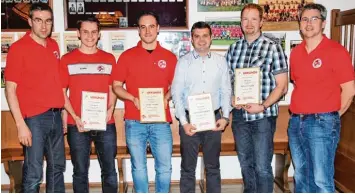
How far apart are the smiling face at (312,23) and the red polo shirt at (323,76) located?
0.10 metres

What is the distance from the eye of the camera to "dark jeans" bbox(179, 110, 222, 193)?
10.4 ft

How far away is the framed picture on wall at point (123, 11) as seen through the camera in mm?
4168

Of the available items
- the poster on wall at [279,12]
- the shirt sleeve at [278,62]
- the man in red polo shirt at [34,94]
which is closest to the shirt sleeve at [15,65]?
the man in red polo shirt at [34,94]

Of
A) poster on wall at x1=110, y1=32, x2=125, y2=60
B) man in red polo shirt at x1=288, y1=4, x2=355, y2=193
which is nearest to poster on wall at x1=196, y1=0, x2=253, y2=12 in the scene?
poster on wall at x1=110, y1=32, x2=125, y2=60

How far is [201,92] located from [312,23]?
101 cm

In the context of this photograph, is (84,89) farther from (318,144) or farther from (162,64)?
(318,144)

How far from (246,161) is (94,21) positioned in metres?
1.76

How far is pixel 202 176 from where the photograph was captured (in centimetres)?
425

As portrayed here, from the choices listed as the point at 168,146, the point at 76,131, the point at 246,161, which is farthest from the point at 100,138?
the point at 246,161

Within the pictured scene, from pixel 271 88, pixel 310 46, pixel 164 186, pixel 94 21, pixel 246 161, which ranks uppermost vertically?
pixel 94 21

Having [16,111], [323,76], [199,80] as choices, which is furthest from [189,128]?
[16,111]

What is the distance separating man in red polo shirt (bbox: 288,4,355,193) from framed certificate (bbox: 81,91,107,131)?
1.58m

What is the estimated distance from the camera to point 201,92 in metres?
3.16

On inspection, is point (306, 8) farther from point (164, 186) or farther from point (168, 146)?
point (164, 186)
